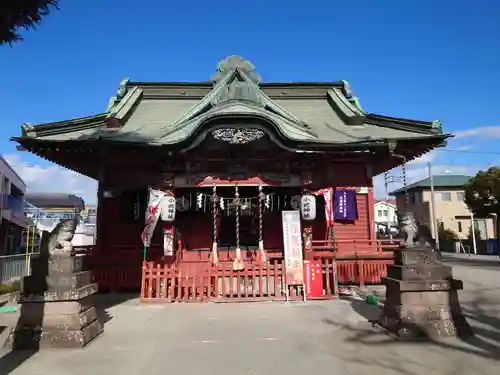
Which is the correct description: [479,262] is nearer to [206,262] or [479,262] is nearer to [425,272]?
[206,262]

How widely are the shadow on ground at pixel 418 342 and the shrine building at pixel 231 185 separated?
3664mm

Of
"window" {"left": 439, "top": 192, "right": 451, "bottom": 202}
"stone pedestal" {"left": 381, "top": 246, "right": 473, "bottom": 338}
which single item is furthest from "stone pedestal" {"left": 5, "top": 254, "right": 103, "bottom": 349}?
"window" {"left": 439, "top": 192, "right": 451, "bottom": 202}

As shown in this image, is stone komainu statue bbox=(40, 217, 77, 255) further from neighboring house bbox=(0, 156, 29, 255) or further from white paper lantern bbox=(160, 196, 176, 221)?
neighboring house bbox=(0, 156, 29, 255)

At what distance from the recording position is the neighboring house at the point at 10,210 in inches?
1177

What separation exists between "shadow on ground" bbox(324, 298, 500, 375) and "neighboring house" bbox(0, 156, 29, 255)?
29965 millimetres

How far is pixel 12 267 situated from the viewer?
56.2 feet

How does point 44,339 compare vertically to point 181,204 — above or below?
below

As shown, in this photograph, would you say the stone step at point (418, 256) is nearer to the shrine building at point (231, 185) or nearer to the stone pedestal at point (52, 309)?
the shrine building at point (231, 185)

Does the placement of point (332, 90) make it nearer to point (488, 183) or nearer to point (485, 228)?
point (488, 183)

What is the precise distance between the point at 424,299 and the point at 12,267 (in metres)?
17.6

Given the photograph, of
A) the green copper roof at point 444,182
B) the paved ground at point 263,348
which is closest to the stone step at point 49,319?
the paved ground at point 263,348

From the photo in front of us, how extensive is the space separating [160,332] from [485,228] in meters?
53.9

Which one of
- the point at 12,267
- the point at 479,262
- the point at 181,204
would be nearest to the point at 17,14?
the point at 181,204

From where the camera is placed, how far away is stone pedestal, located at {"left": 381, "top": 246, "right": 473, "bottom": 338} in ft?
22.3
